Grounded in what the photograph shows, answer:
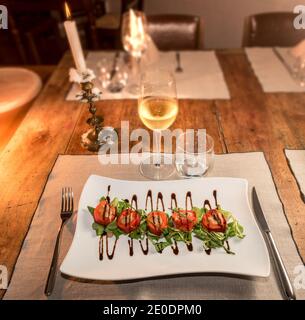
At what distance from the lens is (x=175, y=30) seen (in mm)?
2043

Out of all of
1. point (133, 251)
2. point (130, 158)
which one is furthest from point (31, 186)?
point (133, 251)

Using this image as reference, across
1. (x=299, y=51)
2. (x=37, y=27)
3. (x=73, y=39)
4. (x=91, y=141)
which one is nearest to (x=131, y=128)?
(x=91, y=141)

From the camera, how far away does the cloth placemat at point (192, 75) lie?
1450 millimetres

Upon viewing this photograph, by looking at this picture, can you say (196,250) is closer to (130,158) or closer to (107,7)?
(130,158)

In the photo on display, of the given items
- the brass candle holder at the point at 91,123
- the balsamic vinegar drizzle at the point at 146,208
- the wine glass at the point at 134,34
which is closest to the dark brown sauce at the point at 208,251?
the balsamic vinegar drizzle at the point at 146,208

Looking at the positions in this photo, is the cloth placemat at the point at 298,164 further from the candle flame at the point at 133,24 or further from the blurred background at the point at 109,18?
the blurred background at the point at 109,18

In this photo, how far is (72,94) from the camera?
58.2 inches

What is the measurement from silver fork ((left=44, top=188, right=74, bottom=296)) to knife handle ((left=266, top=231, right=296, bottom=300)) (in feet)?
1.69

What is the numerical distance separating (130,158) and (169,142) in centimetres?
17

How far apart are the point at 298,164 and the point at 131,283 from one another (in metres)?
0.66

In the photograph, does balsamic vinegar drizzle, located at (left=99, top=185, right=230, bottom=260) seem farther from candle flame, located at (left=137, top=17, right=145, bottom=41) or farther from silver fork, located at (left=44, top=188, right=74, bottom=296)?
candle flame, located at (left=137, top=17, right=145, bottom=41)

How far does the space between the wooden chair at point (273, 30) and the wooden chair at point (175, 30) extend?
0.34 m

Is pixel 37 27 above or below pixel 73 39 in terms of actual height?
above

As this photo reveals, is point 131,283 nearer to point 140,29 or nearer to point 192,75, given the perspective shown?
point 192,75
